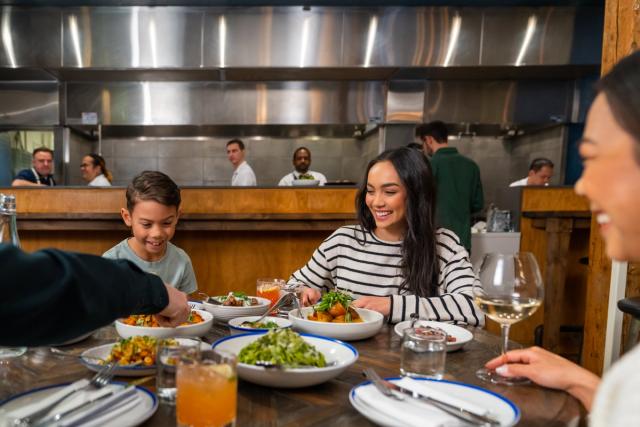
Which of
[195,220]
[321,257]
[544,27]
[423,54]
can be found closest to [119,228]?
[195,220]

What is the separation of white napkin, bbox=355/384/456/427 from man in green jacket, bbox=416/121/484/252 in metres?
3.42

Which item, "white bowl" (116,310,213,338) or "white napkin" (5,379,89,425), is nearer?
"white napkin" (5,379,89,425)

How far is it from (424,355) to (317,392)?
246mm

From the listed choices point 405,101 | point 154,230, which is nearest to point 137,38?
point 405,101

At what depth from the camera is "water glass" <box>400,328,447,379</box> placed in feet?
3.35

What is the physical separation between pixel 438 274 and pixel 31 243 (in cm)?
325

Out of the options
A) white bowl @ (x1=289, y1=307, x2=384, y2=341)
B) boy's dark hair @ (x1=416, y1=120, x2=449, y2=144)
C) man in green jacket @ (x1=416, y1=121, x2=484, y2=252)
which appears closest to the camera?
white bowl @ (x1=289, y1=307, x2=384, y2=341)

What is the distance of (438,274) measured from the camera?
1.95 m

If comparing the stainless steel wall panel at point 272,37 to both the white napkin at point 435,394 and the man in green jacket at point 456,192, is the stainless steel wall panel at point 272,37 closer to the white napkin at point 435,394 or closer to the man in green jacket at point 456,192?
the man in green jacket at point 456,192

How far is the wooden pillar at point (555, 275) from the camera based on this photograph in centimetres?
377

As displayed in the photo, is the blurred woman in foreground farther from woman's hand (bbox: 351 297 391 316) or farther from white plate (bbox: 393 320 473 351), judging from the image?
woman's hand (bbox: 351 297 391 316)

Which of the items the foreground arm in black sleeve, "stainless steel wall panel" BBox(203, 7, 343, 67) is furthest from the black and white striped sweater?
"stainless steel wall panel" BBox(203, 7, 343, 67)

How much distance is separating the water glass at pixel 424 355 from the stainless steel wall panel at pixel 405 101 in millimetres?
5057

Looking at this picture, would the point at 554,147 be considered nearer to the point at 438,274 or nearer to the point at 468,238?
the point at 468,238
